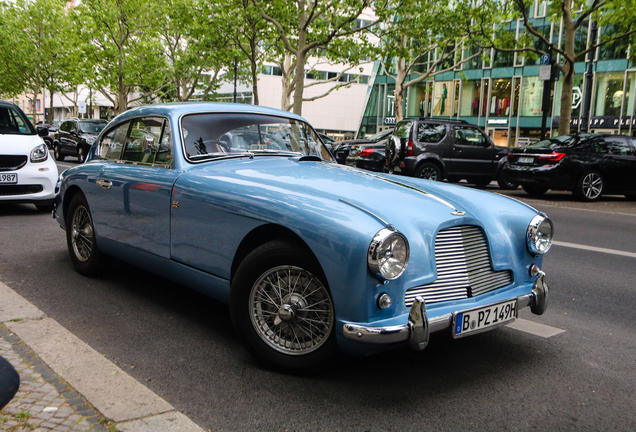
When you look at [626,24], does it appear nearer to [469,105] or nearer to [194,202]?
[194,202]

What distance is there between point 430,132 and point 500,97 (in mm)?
25368

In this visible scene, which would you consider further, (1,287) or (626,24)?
(626,24)

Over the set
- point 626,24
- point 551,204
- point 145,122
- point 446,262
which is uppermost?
point 626,24

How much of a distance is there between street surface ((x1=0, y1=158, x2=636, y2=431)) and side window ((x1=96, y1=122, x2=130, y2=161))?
43.8 inches

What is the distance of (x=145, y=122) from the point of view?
15.5ft

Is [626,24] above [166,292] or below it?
above

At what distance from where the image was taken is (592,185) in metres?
13.6

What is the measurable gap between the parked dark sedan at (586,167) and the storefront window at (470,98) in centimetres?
2726

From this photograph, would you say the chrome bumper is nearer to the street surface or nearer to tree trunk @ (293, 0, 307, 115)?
the street surface

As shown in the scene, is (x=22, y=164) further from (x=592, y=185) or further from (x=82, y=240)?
(x=592, y=185)

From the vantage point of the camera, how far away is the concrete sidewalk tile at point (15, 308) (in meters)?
3.95

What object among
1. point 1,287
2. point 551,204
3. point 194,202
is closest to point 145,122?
point 194,202

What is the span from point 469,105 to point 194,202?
130ft

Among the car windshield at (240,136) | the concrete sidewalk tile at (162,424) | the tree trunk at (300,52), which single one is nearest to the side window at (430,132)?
the tree trunk at (300,52)
